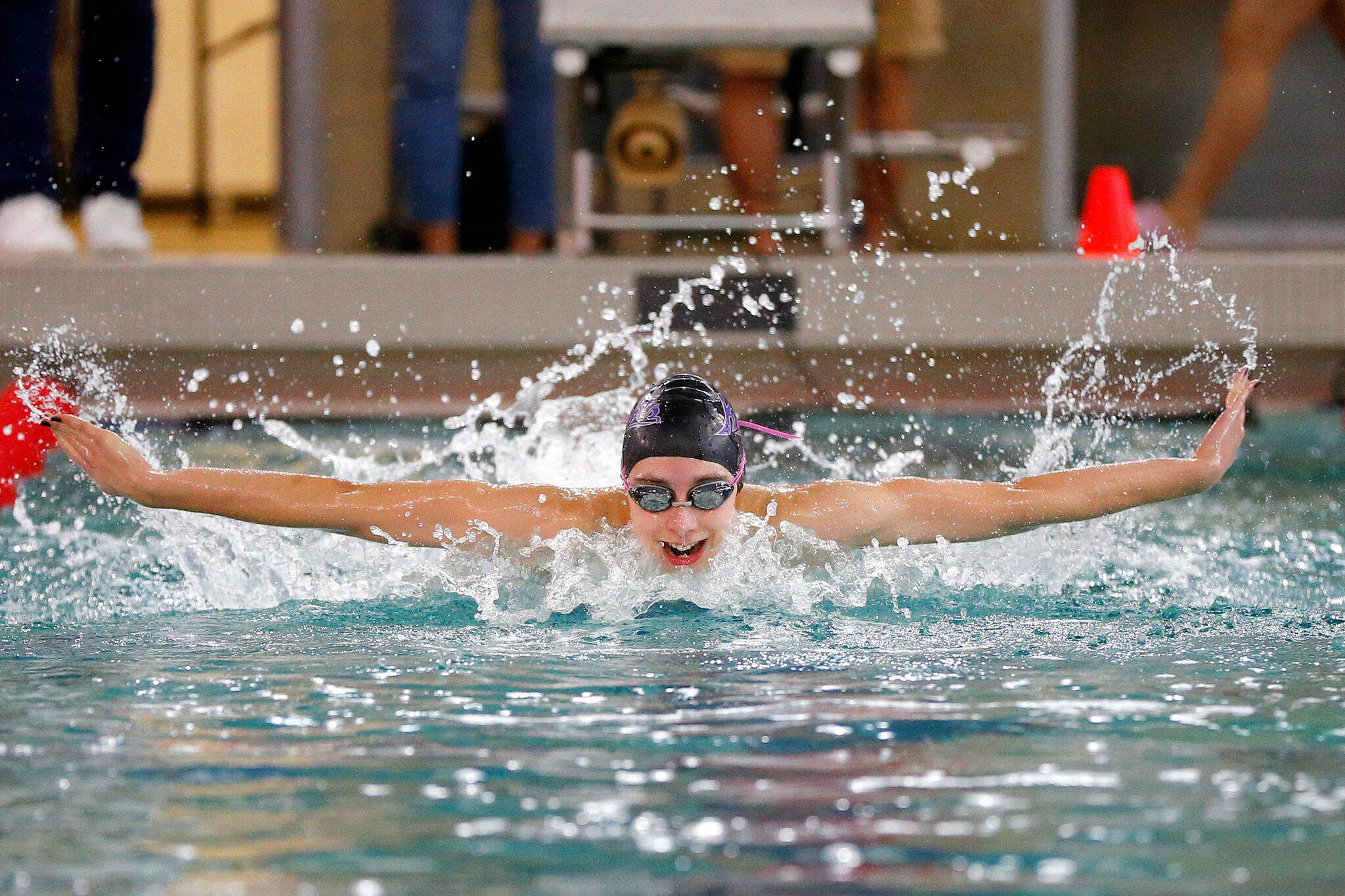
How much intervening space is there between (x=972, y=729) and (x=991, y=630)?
2.24ft

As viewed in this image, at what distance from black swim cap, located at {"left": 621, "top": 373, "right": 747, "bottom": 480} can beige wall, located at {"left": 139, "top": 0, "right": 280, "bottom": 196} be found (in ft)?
26.4

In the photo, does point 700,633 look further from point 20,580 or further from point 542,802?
point 20,580

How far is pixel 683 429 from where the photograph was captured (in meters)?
3.04

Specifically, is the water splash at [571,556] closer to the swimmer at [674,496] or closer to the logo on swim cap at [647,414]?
the swimmer at [674,496]

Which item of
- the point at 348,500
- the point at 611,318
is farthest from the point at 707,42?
the point at 348,500

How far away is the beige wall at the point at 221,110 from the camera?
1068 centimetres

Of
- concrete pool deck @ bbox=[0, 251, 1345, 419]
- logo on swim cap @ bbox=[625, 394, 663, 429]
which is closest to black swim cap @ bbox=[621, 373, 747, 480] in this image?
logo on swim cap @ bbox=[625, 394, 663, 429]

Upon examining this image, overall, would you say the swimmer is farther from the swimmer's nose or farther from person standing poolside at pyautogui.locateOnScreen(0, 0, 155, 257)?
person standing poolside at pyautogui.locateOnScreen(0, 0, 155, 257)

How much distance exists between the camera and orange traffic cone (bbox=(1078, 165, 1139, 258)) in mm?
5461

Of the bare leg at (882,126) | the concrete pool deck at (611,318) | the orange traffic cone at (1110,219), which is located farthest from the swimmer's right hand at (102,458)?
the bare leg at (882,126)

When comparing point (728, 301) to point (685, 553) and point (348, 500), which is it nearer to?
point (685, 553)

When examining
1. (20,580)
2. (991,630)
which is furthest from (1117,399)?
(20,580)

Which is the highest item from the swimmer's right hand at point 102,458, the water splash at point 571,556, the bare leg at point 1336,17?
the bare leg at point 1336,17

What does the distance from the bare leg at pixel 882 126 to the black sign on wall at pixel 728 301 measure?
1.00 m
